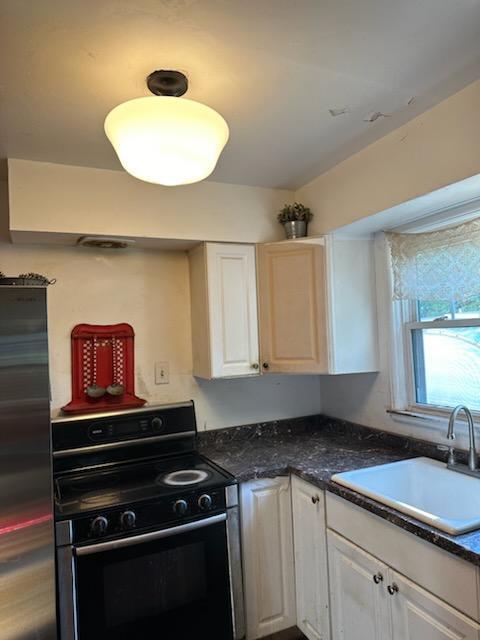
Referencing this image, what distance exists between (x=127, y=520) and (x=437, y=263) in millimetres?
1704

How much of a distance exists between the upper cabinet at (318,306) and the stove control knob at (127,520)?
100 cm

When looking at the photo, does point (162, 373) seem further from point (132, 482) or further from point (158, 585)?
point (158, 585)

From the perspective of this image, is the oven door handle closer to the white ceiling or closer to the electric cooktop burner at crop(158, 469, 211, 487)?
the electric cooktop burner at crop(158, 469, 211, 487)

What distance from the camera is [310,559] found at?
186 centimetres

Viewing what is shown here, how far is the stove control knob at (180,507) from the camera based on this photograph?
67.5 inches

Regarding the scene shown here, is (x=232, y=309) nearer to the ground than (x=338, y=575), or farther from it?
farther from it

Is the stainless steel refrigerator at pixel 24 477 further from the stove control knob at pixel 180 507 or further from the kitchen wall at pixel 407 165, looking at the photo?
the kitchen wall at pixel 407 165

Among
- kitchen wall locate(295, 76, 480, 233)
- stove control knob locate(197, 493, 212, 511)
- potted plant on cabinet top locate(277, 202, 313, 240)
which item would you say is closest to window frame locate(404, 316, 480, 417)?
kitchen wall locate(295, 76, 480, 233)

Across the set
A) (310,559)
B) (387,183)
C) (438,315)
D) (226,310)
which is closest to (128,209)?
(226,310)

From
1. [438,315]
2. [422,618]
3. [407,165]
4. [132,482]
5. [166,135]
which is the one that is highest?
[407,165]

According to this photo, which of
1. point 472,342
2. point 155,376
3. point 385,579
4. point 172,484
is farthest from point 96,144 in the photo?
point 385,579

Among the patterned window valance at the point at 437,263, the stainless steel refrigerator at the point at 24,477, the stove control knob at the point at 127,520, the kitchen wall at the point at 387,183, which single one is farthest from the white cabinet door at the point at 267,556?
the patterned window valance at the point at 437,263

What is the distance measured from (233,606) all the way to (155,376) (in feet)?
3.80

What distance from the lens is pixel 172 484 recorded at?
6.01 ft
